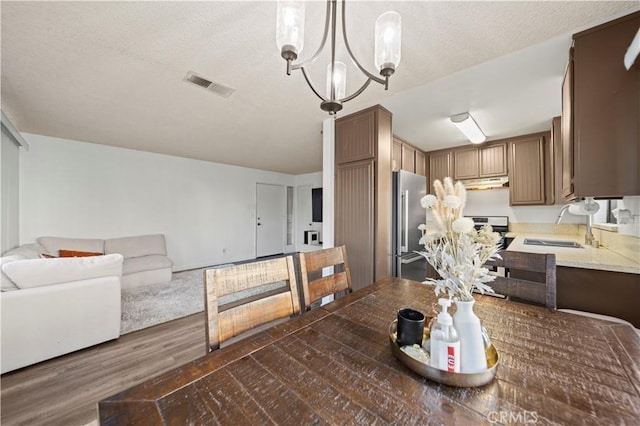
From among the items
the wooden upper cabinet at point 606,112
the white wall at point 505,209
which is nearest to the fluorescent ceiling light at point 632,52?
the wooden upper cabinet at point 606,112

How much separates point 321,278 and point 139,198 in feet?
14.9

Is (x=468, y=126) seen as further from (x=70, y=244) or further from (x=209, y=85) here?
(x=70, y=244)

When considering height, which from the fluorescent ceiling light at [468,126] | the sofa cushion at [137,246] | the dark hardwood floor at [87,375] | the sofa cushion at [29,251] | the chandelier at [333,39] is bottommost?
the dark hardwood floor at [87,375]

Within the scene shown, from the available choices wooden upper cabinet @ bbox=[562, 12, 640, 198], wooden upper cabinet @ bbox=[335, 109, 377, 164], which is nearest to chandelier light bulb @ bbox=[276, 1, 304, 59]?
wooden upper cabinet @ bbox=[335, 109, 377, 164]

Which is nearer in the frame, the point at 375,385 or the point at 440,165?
the point at 375,385

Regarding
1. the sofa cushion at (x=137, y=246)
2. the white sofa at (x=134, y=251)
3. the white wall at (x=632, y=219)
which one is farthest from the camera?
the sofa cushion at (x=137, y=246)

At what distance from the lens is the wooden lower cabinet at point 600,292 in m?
1.39

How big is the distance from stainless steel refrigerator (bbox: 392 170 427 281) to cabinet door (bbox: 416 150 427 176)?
3.64 ft

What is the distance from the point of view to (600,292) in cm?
149

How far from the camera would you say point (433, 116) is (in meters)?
2.66

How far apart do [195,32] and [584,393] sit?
232 centimetres

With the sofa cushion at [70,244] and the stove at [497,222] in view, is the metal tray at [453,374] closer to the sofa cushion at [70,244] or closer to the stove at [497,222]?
the stove at [497,222]

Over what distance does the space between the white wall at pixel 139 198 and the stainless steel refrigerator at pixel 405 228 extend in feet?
13.8

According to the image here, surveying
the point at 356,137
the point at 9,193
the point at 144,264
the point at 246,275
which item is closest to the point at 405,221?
the point at 356,137
